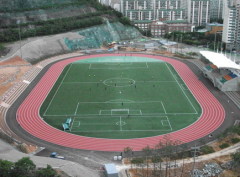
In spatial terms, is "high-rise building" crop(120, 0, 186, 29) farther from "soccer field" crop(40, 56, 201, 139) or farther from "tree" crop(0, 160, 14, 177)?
"tree" crop(0, 160, 14, 177)

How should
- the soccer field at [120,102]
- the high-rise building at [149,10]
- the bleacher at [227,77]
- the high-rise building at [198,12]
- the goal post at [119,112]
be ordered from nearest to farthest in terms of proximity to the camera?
the soccer field at [120,102]
the goal post at [119,112]
the bleacher at [227,77]
the high-rise building at [198,12]
the high-rise building at [149,10]

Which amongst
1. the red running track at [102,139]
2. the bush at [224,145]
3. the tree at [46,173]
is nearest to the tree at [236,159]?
the bush at [224,145]

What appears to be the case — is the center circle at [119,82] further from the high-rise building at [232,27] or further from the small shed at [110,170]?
the high-rise building at [232,27]

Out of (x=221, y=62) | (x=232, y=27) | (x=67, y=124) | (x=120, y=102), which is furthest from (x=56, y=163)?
(x=232, y=27)

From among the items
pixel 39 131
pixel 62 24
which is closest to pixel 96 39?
pixel 62 24

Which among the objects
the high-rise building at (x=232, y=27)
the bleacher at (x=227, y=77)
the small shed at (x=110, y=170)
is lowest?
the small shed at (x=110, y=170)

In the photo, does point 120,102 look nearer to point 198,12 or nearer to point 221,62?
point 221,62

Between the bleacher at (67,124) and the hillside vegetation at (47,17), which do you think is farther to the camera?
the hillside vegetation at (47,17)
